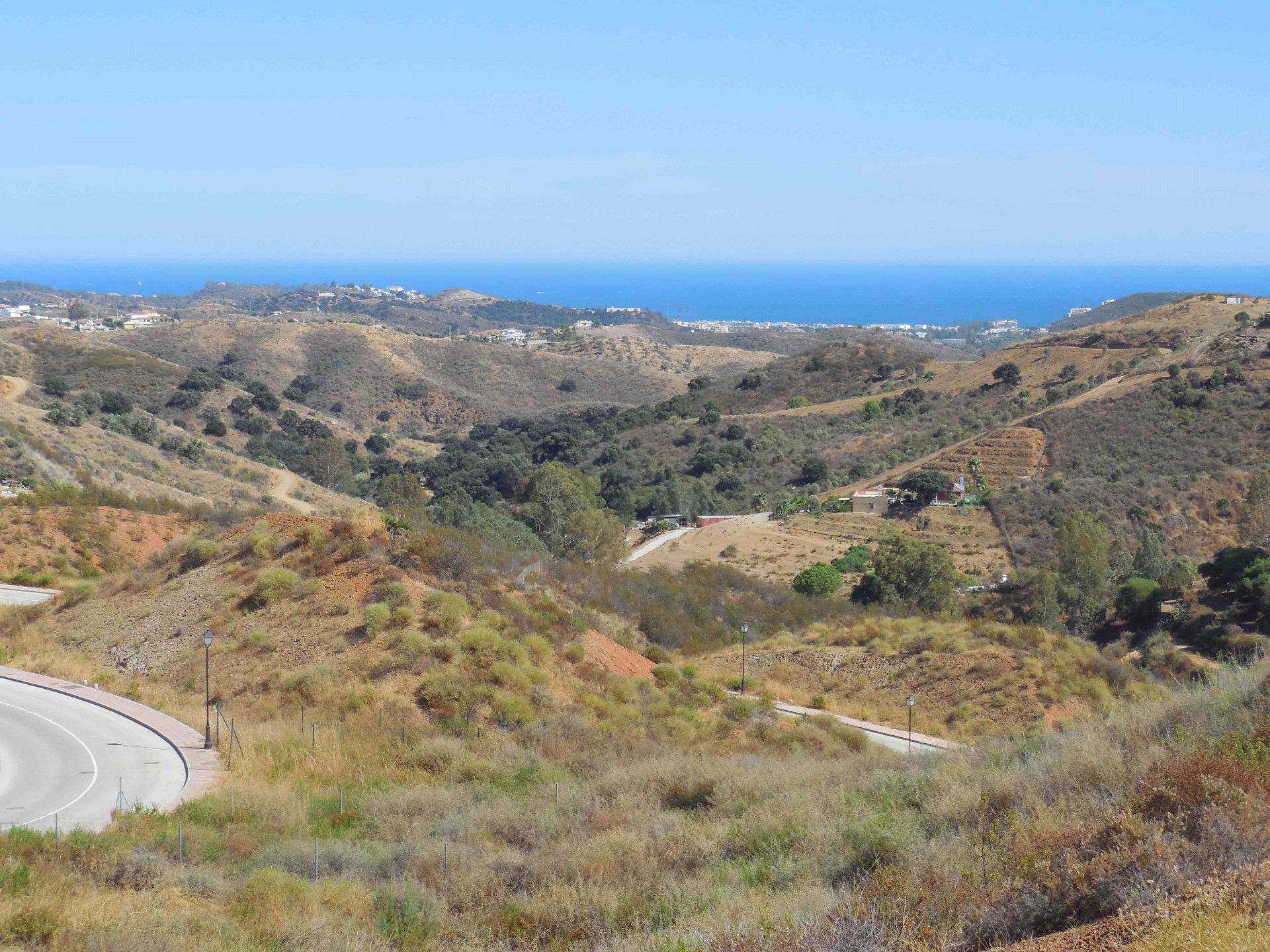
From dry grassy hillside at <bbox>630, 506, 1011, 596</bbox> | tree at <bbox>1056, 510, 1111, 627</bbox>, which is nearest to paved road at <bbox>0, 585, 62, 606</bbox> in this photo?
dry grassy hillside at <bbox>630, 506, 1011, 596</bbox>

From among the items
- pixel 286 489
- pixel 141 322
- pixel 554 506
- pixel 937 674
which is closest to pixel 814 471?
pixel 554 506

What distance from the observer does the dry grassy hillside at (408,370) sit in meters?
92.1

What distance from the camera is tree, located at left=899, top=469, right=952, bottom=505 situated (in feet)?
135

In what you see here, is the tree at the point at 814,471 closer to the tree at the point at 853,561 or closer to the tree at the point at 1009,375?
the tree at the point at 1009,375

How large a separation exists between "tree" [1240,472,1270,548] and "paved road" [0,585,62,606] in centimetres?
3290

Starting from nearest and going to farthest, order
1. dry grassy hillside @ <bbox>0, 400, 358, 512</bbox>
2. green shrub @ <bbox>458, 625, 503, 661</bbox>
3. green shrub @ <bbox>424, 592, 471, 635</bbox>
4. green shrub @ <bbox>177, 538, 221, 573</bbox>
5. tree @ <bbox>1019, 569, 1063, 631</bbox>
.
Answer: green shrub @ <bbox>458, 625, 503, 661</bbox>, green shrub @ <bbox>424, 592, 471, 635</bbox>, green shrub @ <bbox>177, 538, 221, 573</bbox>, tree @ <bbox>1019, 569, 1063, 631</bbox>, dry grassy hillside @ <bbox>0, 400, 358, 512</bbox>

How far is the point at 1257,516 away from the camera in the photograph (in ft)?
109

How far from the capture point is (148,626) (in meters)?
19.3

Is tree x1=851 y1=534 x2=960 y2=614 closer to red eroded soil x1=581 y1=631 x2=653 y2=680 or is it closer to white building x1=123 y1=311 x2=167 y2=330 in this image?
red eroded soil x1=581 y1=631 x2=653 y2=680

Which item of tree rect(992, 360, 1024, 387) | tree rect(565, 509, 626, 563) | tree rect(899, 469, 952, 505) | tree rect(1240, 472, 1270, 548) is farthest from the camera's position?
tree rect(992, 360, 1024, 387)

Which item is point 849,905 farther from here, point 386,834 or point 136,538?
point 136,538

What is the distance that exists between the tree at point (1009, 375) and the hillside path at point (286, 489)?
128 feet

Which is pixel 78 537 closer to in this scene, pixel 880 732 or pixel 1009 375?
pixel 880 732

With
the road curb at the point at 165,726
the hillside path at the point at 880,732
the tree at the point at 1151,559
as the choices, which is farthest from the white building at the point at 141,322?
the hillside path at the point at 880,732
